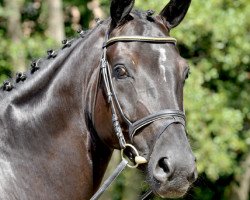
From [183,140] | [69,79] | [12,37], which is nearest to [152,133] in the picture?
[183,140]

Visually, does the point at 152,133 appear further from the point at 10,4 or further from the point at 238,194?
the point at 238,194

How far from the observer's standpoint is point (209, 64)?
429 inches

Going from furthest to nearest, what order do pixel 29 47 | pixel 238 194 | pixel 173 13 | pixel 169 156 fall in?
pixel 238 194, pixel 29 47, pixel 173 13, pixel 169 156

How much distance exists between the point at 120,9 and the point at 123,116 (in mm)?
644

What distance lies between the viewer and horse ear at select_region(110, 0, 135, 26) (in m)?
4.07

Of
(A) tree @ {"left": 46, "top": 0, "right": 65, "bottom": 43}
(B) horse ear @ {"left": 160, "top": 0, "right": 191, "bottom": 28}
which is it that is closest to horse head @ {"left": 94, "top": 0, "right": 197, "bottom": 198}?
(B) horse ear @ {"left": 160, "top": 0, "right": 191, "bottom": 28}

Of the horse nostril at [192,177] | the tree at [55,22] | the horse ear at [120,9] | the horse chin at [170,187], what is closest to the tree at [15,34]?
the tree at [55,22]

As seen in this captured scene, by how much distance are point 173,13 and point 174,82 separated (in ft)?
2.13

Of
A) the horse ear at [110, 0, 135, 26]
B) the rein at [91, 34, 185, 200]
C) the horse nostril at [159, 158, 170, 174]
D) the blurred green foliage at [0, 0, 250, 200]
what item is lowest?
the blurred green foliage at [0, 0, 250, 200]

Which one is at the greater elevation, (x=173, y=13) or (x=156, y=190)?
(x=173, y=13)

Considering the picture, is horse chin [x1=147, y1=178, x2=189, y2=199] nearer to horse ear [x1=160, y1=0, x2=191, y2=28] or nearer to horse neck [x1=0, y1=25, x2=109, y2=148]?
horse neck [x1=0, y1=25, x2=109, y2=148]

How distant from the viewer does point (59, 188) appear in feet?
13.3

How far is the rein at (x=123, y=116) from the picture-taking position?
385cm

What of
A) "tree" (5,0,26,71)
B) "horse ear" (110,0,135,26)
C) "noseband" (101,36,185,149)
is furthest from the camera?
"tree" (5,0,26,71)
